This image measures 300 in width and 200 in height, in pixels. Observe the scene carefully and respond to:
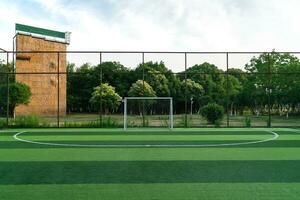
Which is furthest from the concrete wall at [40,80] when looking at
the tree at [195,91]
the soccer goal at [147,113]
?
the soccer goal at [147,113]

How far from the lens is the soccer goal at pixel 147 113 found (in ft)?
81.1

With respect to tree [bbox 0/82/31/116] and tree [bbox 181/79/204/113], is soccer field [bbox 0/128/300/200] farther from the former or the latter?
tree [bbox 181/79/204/113]

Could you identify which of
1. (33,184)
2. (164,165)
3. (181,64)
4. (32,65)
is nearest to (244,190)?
(164,165)

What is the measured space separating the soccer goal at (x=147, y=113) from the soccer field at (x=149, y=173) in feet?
37.8

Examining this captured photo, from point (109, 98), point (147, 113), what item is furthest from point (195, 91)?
point (147, 113)

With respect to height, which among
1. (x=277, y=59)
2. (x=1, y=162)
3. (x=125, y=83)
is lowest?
(x=1, y=162)

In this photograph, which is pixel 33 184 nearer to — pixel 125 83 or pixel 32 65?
pixel 125 83

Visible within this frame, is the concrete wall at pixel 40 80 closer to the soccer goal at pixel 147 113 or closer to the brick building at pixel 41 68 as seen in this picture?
the brick building at pixel 41 68

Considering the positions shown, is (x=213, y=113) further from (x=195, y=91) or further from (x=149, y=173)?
(x=195, y=91)

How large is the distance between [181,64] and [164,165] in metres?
17.9

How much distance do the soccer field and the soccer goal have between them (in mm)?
11513

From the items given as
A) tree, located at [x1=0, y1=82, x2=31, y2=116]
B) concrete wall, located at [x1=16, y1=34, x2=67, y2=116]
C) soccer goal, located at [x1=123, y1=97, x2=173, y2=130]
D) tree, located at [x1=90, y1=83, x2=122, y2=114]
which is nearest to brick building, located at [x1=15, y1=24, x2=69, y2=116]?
concrete wall, located at [x1=16, y1=34, x2=67, y2=116]

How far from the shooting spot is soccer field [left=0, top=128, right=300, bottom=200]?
6527mm

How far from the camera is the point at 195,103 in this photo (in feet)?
157
